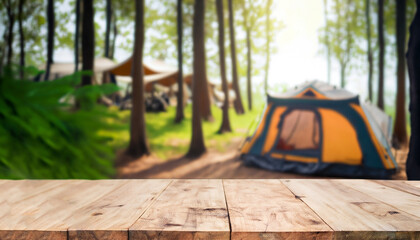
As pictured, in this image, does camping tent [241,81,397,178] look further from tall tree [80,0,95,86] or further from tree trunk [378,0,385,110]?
tall tree [80,0,95,86]

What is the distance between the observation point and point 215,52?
15.5 m

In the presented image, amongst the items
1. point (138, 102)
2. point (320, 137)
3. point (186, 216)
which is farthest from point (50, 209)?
point (138, 102)

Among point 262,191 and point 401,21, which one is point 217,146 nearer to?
point 401,21

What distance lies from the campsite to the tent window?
0.06 feet

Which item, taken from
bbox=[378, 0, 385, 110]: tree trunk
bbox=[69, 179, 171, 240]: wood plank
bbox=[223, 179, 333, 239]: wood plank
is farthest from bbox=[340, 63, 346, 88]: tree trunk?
bbox=[69, 179, 171, 240]: wood plank

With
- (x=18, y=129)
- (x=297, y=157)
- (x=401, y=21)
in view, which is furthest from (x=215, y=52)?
(x=18, y=129)

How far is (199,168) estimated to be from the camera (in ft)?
18.7

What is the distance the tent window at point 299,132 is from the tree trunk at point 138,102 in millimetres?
2804

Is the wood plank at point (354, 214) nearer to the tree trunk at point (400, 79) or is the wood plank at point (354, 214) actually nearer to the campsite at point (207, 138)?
the campsite at point (207, 138)

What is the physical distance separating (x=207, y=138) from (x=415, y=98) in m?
6.71

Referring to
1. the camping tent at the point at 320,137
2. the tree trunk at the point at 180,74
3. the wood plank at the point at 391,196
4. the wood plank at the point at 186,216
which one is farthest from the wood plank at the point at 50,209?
the tree trunk at the point at 180,74

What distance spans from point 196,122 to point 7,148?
5561 mm

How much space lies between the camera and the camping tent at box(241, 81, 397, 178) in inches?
183

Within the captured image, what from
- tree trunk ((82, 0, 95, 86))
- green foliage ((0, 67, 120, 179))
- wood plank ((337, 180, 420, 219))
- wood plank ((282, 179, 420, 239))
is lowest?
wood plank ((337, 180, 420, 219))
